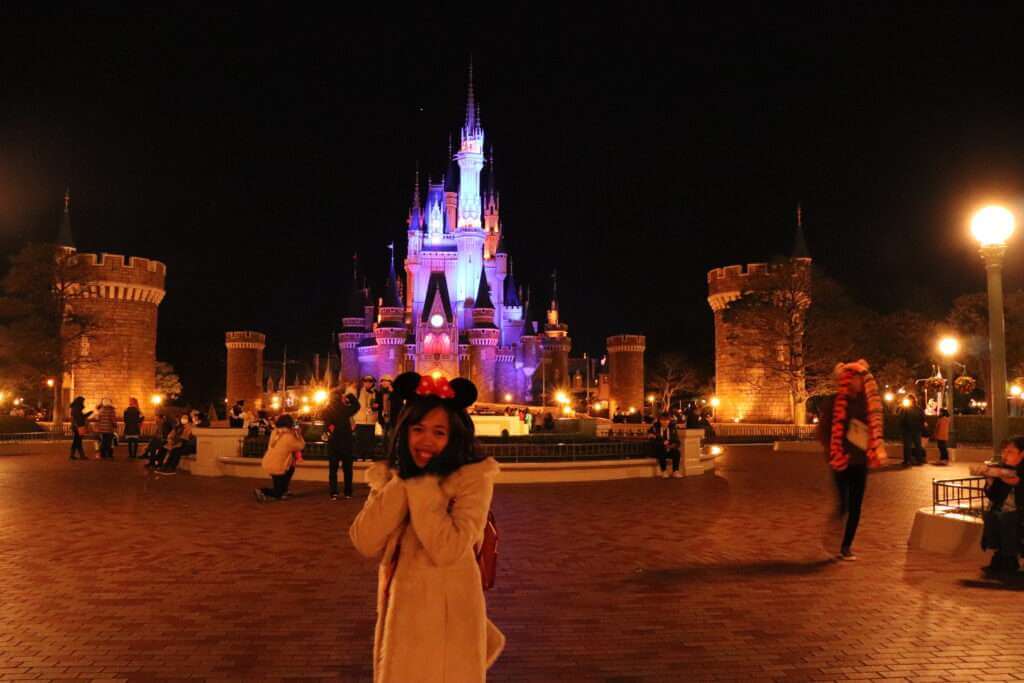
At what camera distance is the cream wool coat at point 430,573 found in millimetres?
2646

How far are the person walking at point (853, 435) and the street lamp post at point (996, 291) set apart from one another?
4.44 ft

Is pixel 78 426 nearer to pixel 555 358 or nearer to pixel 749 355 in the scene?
pixel 749 355

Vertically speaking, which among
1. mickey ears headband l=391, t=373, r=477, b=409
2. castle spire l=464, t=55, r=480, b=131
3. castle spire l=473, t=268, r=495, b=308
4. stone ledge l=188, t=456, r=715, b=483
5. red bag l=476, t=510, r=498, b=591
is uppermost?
castle spire l=464, t=55, r=480, b=131

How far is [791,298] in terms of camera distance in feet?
120

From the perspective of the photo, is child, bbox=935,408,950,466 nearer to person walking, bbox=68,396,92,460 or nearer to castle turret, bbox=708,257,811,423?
castle turret, bbox=708,257,811,423

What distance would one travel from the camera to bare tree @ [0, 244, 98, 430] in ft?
104

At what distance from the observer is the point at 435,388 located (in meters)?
2.89

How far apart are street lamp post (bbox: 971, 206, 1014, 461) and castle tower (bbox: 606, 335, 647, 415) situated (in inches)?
2245

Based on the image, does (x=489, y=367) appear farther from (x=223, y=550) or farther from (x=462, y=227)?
(x=223, y=550)

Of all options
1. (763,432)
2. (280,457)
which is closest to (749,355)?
(763,432)

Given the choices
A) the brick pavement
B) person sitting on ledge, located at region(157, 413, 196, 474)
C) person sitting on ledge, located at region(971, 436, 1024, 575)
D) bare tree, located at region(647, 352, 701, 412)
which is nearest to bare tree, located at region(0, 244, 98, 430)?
person sitting on ledge, located at region(157, 413, 196, 474)

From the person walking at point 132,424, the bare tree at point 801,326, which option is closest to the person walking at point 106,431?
the person walking at point 132,424

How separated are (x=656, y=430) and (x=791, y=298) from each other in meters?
24.0

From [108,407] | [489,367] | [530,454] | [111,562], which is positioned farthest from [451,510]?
[489,367]
